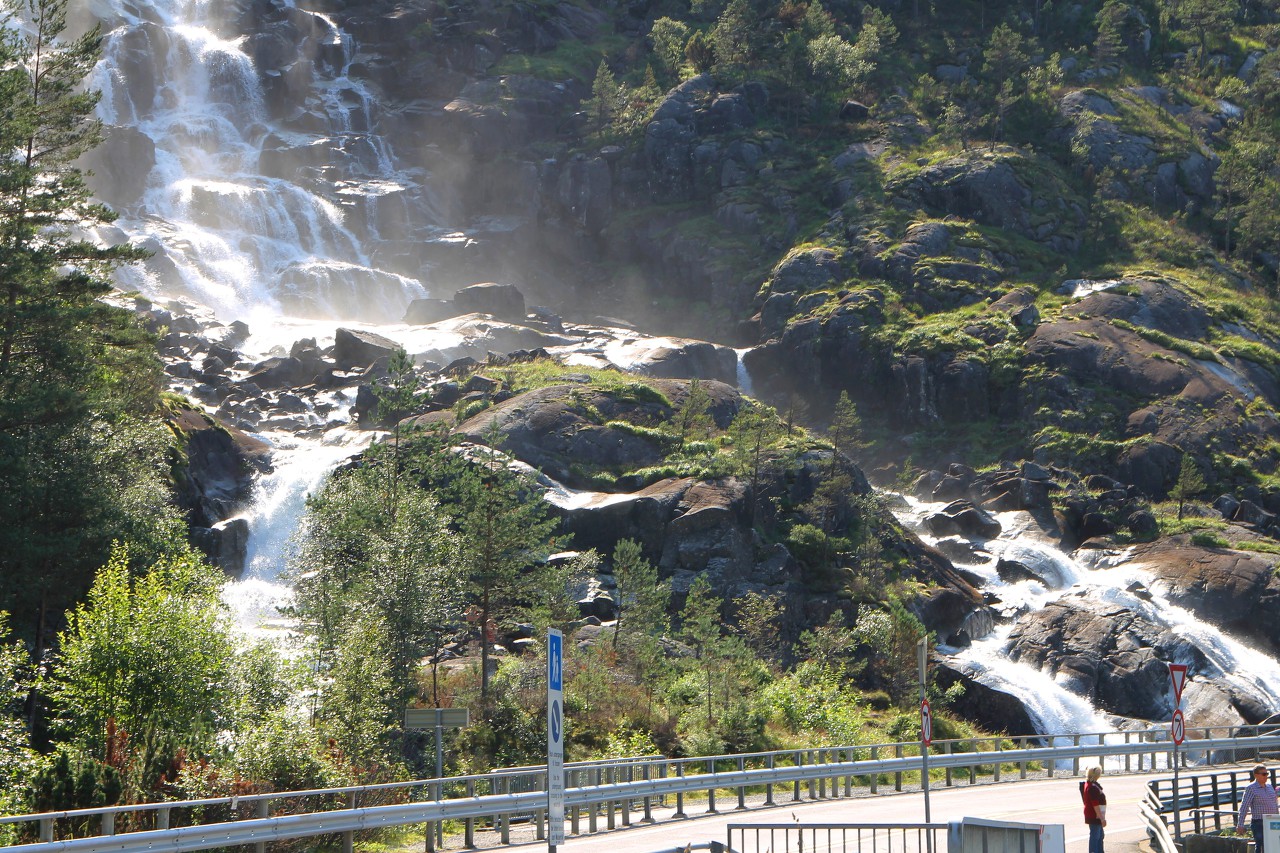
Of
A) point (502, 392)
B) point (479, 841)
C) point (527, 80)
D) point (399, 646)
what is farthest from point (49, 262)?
point (527, 80)

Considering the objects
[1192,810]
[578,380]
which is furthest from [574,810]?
[578,380]

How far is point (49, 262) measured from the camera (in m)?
40.9

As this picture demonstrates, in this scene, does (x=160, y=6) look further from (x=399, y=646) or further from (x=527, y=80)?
(x=399, y=646)

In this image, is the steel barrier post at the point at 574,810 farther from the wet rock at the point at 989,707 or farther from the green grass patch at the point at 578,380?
the green grass patch at the point at 578,380

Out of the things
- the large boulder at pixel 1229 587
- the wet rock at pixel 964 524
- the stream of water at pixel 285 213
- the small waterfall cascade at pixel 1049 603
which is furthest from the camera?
the wet rock at pixel 964 524

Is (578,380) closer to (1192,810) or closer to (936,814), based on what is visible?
(936,814)

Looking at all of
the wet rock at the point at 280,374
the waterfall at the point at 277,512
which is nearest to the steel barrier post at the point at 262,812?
the waterfall at the point at 277,512

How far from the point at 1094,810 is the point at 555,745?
483 inches

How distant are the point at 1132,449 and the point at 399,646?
215ft

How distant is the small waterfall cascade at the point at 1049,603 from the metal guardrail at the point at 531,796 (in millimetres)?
10447

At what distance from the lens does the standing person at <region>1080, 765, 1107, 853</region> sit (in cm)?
2023

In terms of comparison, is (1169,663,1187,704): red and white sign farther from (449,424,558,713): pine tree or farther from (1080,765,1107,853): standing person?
(449,424,558,713): pine tree

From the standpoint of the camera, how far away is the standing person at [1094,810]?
2023 centimetres

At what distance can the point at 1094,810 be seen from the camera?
20.8 meters
